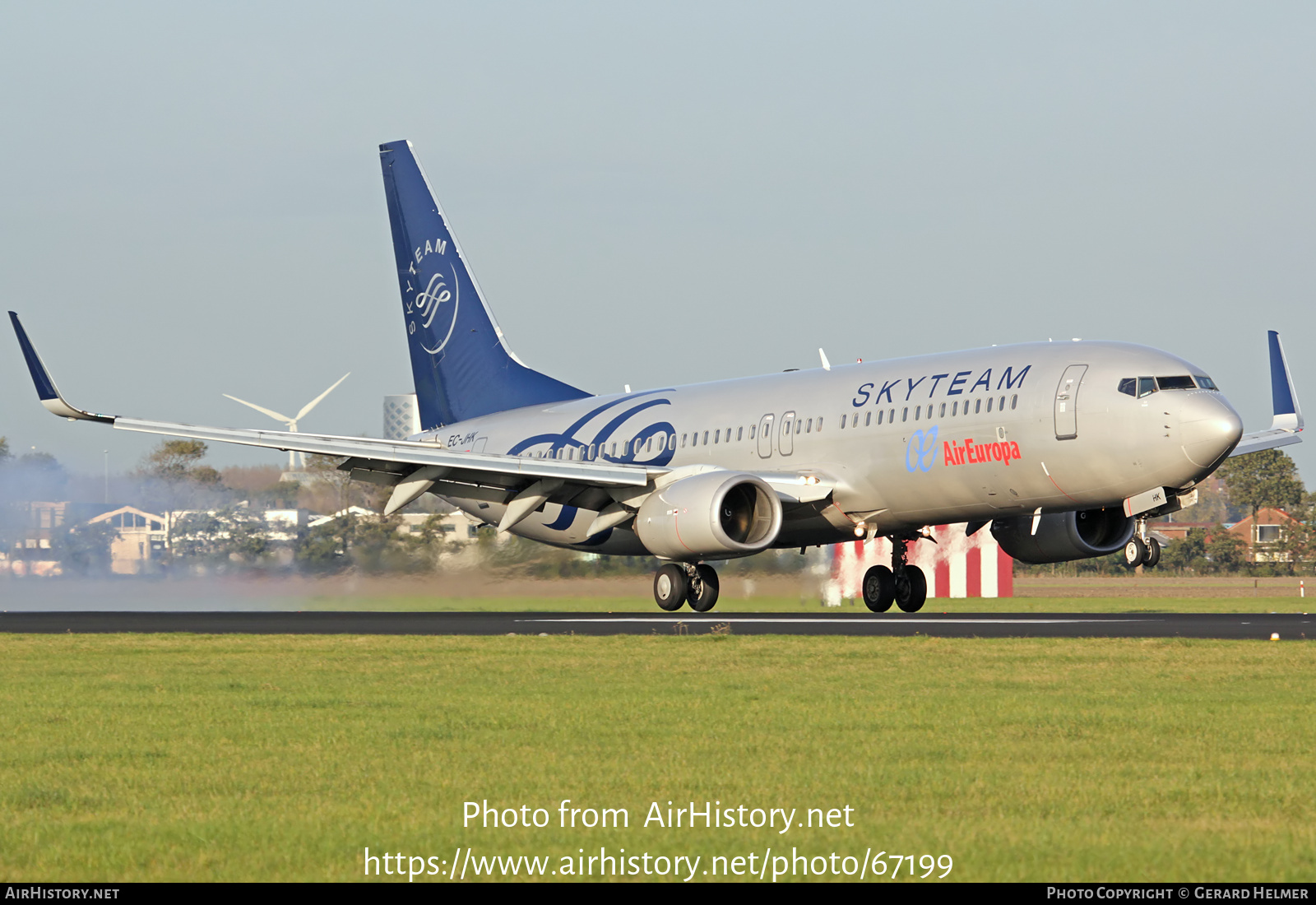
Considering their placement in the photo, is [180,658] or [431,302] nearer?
[180,658]

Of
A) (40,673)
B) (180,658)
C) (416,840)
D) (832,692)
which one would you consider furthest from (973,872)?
(180,658)

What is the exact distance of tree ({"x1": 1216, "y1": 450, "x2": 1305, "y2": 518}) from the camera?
113750 mm

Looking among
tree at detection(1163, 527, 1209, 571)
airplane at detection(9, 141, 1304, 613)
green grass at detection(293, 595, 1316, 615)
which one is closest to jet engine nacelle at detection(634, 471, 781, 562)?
airplane at detection(9, 141, 1304, 613)

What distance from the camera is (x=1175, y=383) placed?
93.8ft

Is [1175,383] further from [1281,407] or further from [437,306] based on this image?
[437,306]

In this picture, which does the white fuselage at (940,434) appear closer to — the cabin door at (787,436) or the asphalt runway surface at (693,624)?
the cabin door at (787,436)

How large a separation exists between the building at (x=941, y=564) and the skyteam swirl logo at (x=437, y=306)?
11.5m

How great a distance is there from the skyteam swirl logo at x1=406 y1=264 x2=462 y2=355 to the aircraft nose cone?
69.0 ft

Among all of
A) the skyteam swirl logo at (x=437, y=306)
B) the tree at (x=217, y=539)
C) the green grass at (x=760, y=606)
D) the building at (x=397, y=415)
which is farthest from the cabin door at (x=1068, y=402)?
the building at (x=397, y=415)

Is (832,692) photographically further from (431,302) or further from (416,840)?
(431,302)

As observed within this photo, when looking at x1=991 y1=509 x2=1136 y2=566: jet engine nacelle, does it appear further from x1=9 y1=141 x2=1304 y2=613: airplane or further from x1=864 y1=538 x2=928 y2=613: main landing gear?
x1=864 y1=538 x2=928 y2=613: main landing gear
